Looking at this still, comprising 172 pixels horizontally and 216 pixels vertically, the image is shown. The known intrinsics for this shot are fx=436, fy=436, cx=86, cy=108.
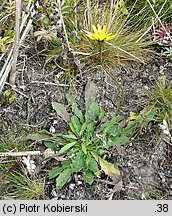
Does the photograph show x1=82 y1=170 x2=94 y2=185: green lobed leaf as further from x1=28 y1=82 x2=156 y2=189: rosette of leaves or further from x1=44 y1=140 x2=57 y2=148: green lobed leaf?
x1=44 y1=140 x2=57 y2=148: green lobed leaf

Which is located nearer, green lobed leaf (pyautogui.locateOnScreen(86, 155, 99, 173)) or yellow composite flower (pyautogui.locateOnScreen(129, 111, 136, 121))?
green lobed leaf (pyautogui.locateOnScreen(86, 155, 99, 173))

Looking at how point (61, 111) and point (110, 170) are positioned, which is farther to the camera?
point (61, 111)

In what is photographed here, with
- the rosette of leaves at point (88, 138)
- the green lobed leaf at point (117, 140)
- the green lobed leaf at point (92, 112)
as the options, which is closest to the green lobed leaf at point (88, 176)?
the rosette of leaves at point (88, 138)

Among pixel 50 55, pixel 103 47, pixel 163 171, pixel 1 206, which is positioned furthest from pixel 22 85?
pixel 163 171

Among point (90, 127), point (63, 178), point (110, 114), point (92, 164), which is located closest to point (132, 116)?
point (110, 114)

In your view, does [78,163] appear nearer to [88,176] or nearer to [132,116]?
[88,176]

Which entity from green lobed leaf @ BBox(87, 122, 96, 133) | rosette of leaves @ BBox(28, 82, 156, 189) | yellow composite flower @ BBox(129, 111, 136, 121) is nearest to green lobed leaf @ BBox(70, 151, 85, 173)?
rosette of leaves @ BBox(28, 82, 156, 189)

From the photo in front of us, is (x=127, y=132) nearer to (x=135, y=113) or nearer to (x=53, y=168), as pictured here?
Answer: (x=135, y=113)
